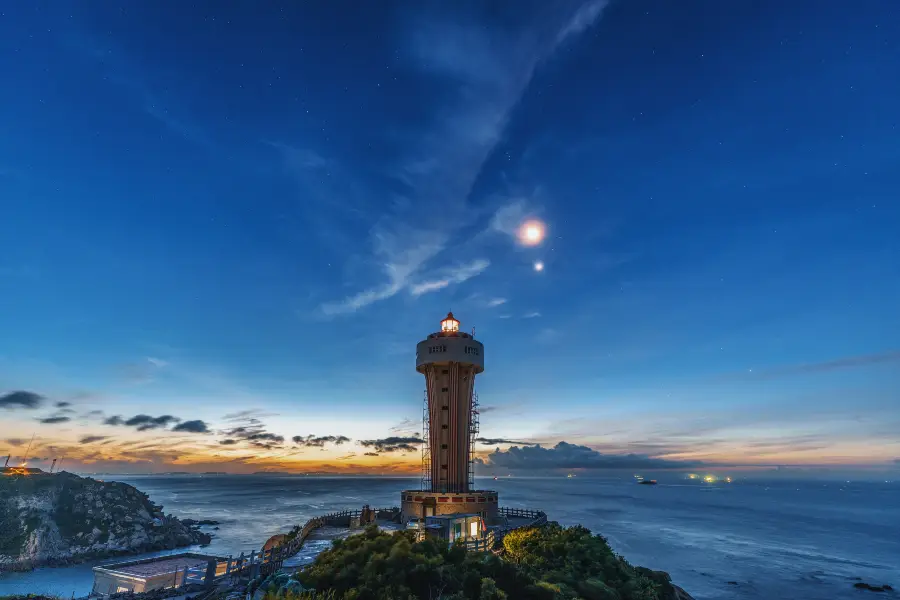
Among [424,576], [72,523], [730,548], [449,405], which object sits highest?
[449,405]

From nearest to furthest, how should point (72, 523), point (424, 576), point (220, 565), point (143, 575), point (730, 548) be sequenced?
point (424, 576), point (220, 565), point (143, 575), point (72, 523), point (730, 548)

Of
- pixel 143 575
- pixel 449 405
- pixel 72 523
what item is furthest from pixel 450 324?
pixel 72 523

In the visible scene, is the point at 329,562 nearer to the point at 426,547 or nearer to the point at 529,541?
the point at 426,547

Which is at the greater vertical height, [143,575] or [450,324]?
[450,324]

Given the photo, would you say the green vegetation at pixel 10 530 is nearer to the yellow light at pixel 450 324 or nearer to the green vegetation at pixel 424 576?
the yellow light at pixel 450 324

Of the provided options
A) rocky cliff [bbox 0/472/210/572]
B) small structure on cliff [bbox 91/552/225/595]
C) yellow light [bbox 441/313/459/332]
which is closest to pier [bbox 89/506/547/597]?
small structure on cliff [bbox 91/552/225/595]

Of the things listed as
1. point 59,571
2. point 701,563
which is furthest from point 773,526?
point 59,571

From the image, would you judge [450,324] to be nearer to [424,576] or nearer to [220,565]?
[220,565]

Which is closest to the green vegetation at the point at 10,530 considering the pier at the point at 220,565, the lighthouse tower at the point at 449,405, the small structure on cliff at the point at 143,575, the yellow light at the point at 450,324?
the pier at the point at 220,565
